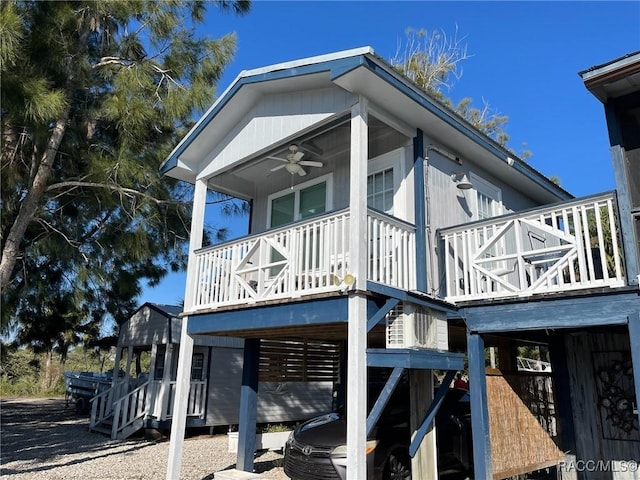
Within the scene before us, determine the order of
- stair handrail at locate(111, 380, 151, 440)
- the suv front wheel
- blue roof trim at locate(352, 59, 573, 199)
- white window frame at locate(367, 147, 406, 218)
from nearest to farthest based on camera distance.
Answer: blue roof trim at locate(352, 59, 573, 199)
the suv front wheel
white window frame at locate(367, 147, 406, 218)
stair handrail at locate(111, 380, 151, 440)

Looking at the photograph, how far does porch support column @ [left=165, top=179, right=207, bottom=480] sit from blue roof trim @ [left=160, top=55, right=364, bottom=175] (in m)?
0.67

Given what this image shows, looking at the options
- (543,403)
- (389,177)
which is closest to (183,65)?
(389,177)

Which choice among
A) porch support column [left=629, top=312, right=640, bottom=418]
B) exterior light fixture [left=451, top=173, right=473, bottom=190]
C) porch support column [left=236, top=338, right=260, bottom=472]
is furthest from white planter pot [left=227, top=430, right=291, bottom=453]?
porch support column [left=629, top=312, right=640, bottom=418]

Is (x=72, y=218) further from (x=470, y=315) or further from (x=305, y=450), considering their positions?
(x=470, y=315)

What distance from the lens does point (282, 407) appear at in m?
14.6

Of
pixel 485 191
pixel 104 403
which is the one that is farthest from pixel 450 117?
pixel 104 403

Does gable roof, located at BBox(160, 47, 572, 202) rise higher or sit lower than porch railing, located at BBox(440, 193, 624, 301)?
higher

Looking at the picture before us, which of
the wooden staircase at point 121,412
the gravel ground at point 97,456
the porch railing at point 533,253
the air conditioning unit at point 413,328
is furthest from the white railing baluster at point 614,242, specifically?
the wooden staircase at point 121,412

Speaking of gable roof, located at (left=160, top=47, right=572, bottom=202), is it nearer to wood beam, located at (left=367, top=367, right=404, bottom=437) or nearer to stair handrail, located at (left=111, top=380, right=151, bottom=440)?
wood beam, located at (left=367, top=367, right=404, bottom=437)

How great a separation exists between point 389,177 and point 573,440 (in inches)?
186

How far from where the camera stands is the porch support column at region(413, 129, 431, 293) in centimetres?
654

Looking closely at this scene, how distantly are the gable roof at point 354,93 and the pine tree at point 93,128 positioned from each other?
1670 mm

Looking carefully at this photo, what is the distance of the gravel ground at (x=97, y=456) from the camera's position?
8.24 m

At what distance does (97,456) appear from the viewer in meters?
9.97
